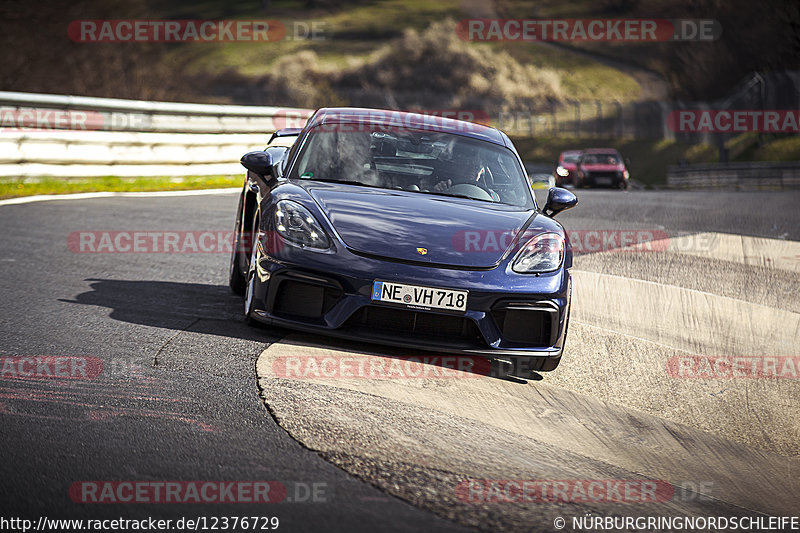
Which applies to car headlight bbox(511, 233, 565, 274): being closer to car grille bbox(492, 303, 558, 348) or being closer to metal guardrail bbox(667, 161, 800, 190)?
car grille bbox(492, 303, 558, 348)

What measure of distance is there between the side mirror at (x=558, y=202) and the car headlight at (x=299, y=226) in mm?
1663

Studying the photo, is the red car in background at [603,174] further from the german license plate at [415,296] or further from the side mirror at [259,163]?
the german license plate at [415,296]

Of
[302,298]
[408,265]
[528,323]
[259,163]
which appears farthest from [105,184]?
[528,323]

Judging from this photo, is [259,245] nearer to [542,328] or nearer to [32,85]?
[542,328]

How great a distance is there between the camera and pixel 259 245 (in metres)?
5.45

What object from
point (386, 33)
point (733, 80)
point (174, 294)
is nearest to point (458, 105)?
point (733, 80)

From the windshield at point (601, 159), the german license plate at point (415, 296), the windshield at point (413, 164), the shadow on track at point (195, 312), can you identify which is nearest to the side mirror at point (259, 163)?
the windshield at point (413, 164)

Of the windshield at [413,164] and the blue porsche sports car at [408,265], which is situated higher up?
the windshield at [413,164]

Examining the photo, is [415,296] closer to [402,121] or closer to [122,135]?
[402,121]

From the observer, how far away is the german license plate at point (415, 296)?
4.94 m

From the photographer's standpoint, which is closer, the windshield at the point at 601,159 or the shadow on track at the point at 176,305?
the shadow on track at the point at 176,305

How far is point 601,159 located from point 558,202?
26285mm

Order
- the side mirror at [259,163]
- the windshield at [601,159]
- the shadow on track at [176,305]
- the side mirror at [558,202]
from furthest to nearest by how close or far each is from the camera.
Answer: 1. the windshield at [601,159]
2. the side mirror at [558,202]
3. the side mirror at [259,163]
4. the shadow on track at [176,305]

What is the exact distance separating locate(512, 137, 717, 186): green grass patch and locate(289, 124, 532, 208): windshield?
4169 cm
